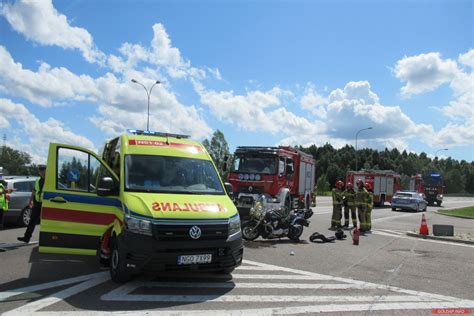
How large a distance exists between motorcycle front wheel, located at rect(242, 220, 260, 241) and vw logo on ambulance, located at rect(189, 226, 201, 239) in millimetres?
5560

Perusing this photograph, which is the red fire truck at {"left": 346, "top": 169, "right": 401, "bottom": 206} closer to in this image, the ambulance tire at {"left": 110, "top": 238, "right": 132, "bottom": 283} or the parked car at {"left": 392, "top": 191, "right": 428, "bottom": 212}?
the parked car at {"left": 392, "top": 191, "right": 428, "bottom": 212}

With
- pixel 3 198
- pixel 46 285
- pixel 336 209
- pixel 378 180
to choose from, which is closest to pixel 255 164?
pixel 336 209

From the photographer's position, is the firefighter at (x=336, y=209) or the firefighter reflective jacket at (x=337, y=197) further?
the firefighter reflective jacket at (x=337, y=197)

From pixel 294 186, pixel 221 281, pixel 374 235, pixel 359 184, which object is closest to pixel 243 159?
pixel 294 186

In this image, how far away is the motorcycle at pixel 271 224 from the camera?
39.0 ft

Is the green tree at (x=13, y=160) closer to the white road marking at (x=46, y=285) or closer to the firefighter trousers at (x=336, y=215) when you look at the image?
the firefighter trousers at (x=336, y=215)

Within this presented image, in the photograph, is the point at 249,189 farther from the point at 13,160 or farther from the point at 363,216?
the point at 13,160

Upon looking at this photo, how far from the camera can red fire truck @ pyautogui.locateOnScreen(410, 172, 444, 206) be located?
43.8 metres

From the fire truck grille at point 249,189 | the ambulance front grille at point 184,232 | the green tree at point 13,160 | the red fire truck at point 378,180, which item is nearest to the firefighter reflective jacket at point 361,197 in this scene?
the fire truck grille at point 249,189

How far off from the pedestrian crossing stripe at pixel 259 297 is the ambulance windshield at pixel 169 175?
4.65ft

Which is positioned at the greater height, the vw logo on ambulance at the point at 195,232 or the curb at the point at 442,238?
the vw logo on ambulance at the point at 195,232

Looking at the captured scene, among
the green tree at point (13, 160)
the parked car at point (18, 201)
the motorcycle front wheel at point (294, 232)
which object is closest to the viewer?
the motorcycle front wheel at point (294, 232)

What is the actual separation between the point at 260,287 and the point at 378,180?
29488 millimetres

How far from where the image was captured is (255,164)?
53.0 feet
